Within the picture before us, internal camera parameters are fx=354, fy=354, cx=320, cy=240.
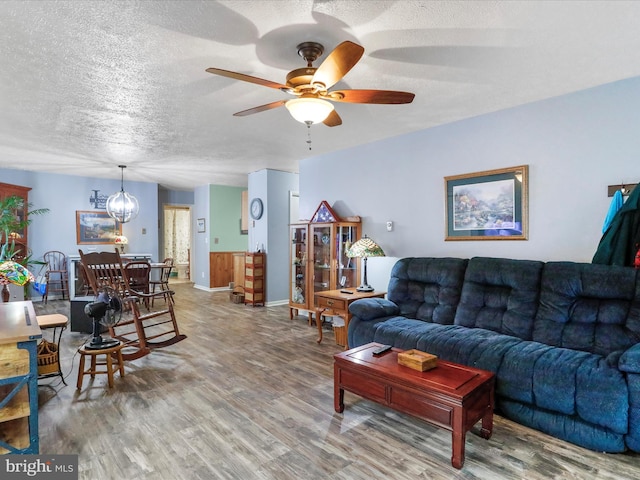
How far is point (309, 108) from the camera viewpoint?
7.32 feet

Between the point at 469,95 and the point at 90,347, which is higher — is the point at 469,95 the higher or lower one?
the higher one

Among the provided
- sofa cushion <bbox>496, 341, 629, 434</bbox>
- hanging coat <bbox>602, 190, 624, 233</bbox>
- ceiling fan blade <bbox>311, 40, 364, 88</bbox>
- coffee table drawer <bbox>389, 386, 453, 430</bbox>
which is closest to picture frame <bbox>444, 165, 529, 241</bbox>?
hanging coat <bbox>602, 190, 624, 233</bbox>

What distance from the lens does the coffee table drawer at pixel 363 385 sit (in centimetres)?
229

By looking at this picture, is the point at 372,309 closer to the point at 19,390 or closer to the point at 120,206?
the point at 19,390

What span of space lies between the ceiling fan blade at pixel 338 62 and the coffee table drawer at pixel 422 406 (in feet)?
6.25

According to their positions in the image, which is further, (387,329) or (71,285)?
(71,285)

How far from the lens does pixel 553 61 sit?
250 cm

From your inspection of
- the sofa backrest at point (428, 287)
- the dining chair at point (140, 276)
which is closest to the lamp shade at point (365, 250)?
the sofa backrest at point (428, 287)

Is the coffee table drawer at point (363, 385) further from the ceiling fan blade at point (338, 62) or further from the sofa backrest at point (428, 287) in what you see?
the ceiling fan blade at point (338, 62)

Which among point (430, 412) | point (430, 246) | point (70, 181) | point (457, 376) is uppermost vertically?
point (70, 181)

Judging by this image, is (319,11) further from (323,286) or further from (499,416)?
(323,286)

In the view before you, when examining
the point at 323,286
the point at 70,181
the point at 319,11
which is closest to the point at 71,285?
the point at 70,181

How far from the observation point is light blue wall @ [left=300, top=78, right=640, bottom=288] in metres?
2.90

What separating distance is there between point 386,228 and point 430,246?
25.9 inches
